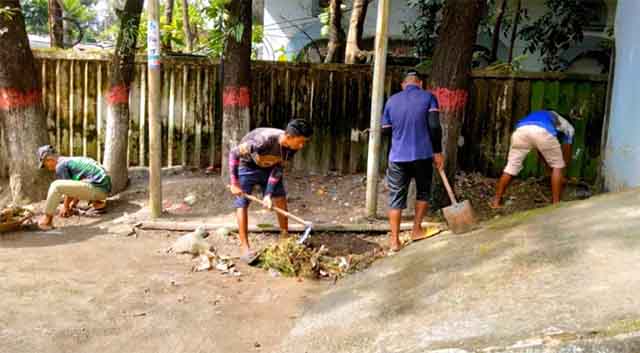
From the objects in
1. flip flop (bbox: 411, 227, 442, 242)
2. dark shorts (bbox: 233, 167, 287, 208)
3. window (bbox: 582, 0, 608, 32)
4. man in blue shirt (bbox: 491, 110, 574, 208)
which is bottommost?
flip flop (bbox: 411, 227, 442, 242)

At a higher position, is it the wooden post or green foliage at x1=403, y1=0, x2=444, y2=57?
green foliage at x1=403, y1=0, x2=444, y2=57

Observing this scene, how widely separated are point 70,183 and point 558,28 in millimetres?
8080

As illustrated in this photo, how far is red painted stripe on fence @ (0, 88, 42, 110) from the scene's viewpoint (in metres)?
7.59

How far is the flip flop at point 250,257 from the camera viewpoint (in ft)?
18.3

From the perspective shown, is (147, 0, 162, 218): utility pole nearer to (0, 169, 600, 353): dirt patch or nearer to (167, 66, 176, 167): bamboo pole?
(0, 169, 600, 353): dirt patch

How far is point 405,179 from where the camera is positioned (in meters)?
5.85

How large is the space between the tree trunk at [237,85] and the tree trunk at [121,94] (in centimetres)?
144

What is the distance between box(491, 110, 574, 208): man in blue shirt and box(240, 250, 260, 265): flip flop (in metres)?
3.08

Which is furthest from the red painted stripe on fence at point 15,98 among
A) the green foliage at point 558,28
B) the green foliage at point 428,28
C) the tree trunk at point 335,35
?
the green foliage at point 558,28

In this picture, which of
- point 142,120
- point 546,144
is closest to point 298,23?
point 142,120

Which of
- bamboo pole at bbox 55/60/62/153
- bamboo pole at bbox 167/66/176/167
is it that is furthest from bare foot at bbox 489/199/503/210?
bamboo pole at bbox 55/60/62/153

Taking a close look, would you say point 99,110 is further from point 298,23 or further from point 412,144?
point 298,23

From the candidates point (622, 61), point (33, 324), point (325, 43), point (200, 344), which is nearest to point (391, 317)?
point (200, 344)

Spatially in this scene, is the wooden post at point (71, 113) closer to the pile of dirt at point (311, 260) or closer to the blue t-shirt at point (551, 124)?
the pile of dirt at point (311, 260)
